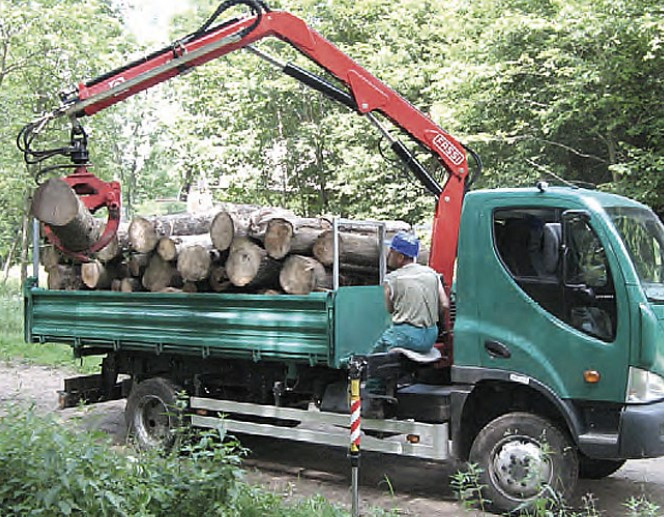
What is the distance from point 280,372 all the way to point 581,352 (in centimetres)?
282

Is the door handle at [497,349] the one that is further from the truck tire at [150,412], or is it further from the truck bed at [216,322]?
the truck tire at [150,412]

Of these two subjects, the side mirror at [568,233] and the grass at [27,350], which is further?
the grass at [27,350]

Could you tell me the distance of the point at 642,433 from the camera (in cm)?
591

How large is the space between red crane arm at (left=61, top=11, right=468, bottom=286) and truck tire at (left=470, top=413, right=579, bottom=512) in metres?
1.68

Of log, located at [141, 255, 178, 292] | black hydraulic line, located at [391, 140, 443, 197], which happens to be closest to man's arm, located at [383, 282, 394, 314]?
black hydraulic line, located at [391, 140, 443, 197]

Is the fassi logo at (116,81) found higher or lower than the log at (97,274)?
higher

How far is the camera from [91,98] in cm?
845

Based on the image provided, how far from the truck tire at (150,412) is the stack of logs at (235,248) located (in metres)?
0.98

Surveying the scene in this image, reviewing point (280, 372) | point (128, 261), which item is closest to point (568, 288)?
point (280, 372)

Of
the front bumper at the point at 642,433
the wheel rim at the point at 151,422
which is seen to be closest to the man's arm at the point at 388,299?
the front bumper at the point at 642,433

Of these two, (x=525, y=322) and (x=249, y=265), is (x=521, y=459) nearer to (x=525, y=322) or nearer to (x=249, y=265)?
(x=525, y=322)

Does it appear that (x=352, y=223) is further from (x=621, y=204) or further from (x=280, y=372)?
(x=621, y=204)

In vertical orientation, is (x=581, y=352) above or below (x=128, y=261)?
below

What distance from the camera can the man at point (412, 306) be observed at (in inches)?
277
